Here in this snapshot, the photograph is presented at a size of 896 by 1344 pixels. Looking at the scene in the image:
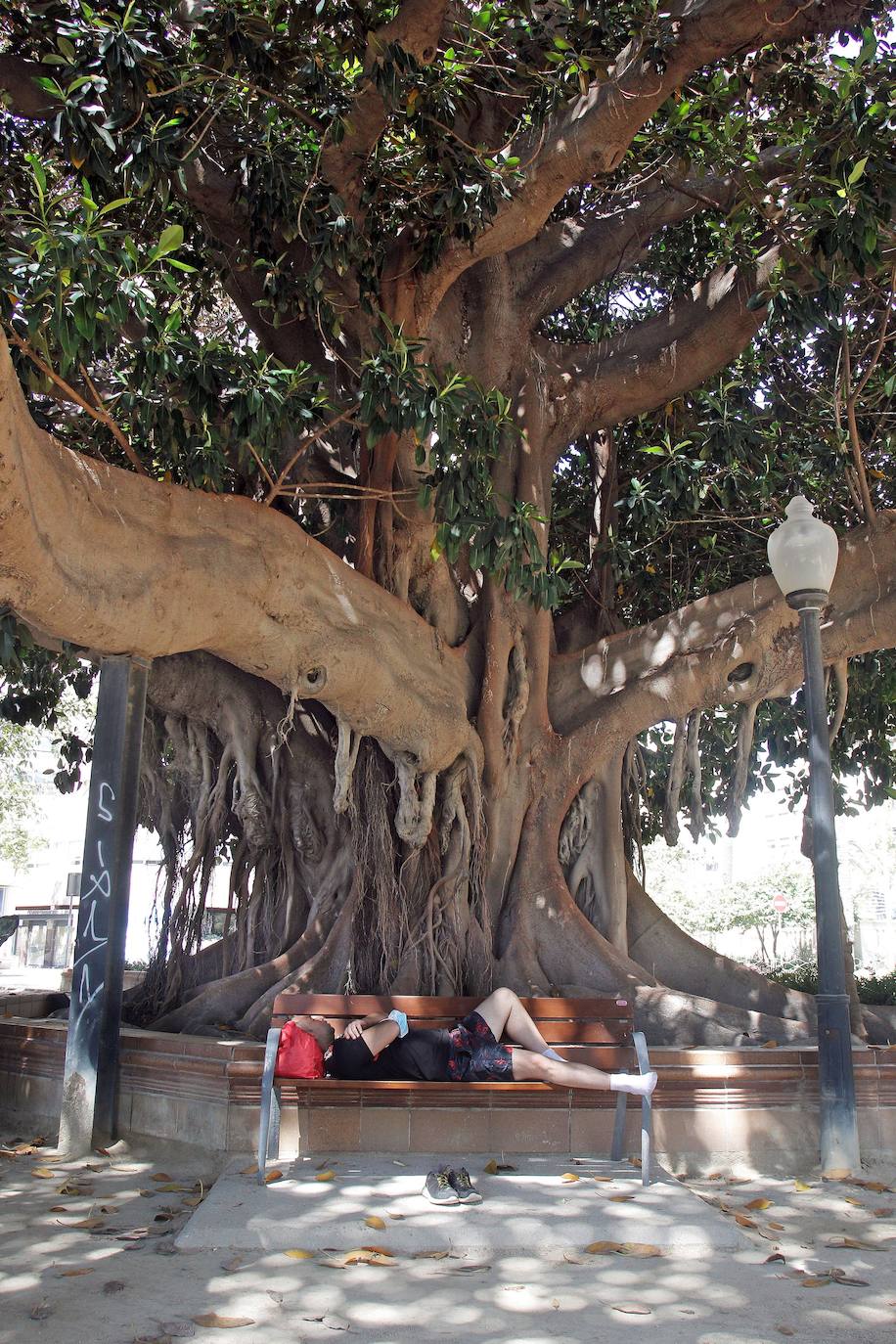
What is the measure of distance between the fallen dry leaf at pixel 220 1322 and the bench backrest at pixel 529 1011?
1.91 metres

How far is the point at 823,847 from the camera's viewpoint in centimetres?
498

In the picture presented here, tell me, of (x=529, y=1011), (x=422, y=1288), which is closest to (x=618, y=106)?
(x=529, y=1011)

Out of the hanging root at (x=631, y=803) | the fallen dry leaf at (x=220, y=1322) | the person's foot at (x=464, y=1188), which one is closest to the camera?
the fallen dry leaf at (x=220, y=1322)

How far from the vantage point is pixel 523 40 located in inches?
233

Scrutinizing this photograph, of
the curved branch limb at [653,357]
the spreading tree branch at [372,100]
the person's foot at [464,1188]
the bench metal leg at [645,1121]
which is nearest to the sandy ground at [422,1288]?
the person's foot at [464,1188]

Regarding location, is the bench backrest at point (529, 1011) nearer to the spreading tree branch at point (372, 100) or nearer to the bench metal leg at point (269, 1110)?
the bench metal leg at point (269, 1110)

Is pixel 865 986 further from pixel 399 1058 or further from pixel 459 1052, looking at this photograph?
pixel 399 1058

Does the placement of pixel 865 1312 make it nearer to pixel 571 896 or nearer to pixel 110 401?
pixel 571 896

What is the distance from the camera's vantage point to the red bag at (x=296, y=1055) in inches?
175

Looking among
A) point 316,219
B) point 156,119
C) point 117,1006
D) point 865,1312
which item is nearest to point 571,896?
point 117,1006

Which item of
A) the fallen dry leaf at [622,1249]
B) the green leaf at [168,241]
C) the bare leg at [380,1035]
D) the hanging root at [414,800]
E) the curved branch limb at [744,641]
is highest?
the green leaf at [168,241]

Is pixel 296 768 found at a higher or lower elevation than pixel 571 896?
higher

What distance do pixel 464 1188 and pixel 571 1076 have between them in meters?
0.74

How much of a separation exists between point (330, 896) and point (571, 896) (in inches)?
55.0
